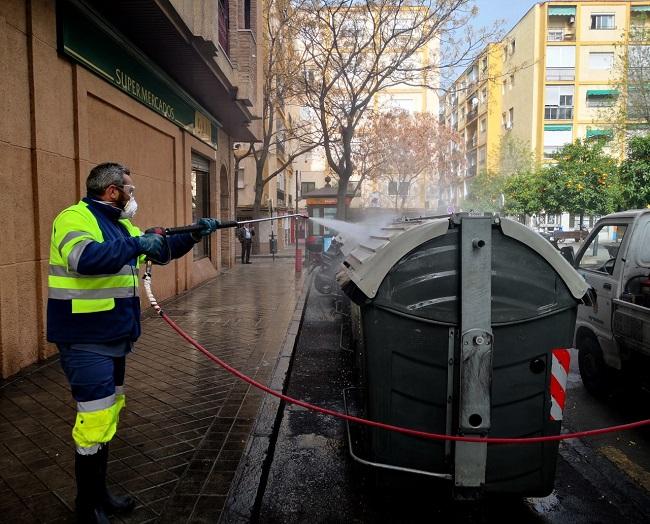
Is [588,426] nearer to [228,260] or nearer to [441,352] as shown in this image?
[441,352]

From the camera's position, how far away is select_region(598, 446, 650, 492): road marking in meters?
3.67

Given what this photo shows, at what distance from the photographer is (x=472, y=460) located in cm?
290

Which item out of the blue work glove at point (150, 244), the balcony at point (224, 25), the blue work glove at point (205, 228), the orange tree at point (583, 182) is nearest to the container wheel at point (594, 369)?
the blue work glove at point (205, 228)

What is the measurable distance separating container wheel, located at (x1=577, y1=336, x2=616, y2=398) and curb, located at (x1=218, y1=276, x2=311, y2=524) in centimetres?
328

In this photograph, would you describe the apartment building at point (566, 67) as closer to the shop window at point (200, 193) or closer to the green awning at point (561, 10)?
the green awning at point (561, 10)

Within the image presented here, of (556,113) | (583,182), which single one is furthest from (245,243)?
(556,113)

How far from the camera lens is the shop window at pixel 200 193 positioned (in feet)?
44.5

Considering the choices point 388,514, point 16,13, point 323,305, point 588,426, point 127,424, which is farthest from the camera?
point 323,305

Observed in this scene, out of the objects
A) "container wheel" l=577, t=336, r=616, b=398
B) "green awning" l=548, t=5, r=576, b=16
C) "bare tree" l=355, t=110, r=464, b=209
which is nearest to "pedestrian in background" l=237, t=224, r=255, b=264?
A: "container wheel" l=577, t=336, r=616, b=398

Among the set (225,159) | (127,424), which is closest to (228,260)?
(225,159)

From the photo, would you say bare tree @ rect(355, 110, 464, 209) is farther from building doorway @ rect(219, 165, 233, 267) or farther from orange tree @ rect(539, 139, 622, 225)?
building doorway @ rect(219, 165, 233, 267)

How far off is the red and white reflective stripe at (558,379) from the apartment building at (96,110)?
496 centimetres

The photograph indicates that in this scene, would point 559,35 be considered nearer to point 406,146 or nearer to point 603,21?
point 603,21

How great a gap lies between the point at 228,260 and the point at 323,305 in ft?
23.7
